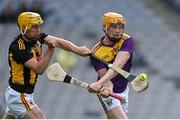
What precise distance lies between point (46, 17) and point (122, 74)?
22.8 ft

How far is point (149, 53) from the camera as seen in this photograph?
42.8ft

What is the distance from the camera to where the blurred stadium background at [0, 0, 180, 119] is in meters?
12.1

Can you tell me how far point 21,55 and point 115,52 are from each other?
3.06 ft

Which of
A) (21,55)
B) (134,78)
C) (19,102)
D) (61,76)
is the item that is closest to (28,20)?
(21,55)

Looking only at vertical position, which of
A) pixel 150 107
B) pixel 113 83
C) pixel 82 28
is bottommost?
pixel 150 107

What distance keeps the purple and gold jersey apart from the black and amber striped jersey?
2.05 ft

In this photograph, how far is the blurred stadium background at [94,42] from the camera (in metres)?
12.1

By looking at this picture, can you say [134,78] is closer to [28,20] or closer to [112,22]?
[112,22]

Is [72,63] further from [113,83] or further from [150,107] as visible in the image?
[113,83]

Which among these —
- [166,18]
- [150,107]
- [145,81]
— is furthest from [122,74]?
[166,18]

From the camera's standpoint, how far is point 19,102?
6344 millimetres

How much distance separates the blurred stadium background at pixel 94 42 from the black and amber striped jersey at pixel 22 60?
16.9 feet

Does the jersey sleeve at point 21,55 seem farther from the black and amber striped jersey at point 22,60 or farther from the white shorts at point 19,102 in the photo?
the white shorts at point 19,102

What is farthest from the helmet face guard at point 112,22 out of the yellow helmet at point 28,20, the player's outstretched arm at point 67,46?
the yellow helmet at point 28,20
